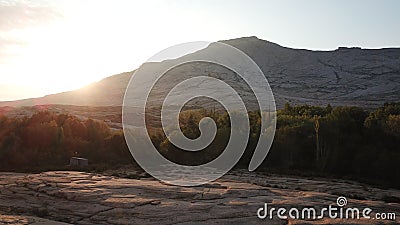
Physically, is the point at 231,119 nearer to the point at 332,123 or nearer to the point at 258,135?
the point at 258,135

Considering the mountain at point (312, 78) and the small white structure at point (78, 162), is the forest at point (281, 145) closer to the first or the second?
the small white structure at point (78, 162)

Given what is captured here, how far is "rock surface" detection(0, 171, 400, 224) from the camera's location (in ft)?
46.1

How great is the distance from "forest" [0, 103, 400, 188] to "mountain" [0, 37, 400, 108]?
7241 cm

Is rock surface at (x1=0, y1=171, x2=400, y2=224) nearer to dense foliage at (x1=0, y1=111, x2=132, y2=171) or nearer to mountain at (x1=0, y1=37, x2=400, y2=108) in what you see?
dense foliage at (x1=0, y1=111, x2=132, y2=171)

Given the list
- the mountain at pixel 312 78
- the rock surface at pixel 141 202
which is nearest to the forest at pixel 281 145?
the rock surface at pixel 141 202

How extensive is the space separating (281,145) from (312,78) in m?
124

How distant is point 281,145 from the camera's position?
3347 centimetres

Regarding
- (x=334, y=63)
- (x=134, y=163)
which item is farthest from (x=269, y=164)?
(x=334, y=63)

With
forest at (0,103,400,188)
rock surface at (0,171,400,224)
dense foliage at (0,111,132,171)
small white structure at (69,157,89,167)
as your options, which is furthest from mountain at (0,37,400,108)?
rock surface at (0,171,400,224)

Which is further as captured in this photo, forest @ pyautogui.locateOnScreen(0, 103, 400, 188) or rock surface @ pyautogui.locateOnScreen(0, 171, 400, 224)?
forest @ pyautogui.locateOnScreen(0, 103, 400, 188)

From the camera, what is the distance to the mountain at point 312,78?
12589cm

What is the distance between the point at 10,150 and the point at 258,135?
18.7 m

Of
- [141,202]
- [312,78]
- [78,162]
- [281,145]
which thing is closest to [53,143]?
[78,162]

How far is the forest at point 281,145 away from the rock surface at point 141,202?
7906mm
